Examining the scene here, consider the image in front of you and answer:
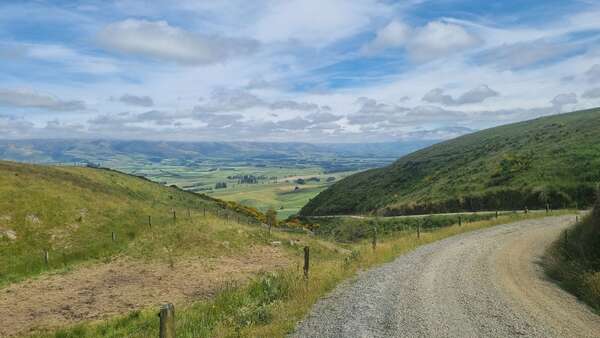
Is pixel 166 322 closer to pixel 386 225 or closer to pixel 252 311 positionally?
pixel 252 311

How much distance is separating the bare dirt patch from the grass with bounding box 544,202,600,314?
14468mm

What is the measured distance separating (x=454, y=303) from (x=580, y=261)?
8493mm

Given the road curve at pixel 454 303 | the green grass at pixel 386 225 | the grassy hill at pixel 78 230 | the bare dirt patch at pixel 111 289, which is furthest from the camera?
the green grass at pixel 386 225

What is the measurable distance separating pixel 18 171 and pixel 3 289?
25.0 metres

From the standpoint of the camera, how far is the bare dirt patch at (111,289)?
61.6ft

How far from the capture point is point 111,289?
23.3 metres

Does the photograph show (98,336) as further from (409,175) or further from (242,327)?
(409,175)

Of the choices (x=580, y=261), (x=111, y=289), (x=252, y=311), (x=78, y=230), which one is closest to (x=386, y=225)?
(x=580, y=261)

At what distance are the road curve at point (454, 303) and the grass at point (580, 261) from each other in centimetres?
53

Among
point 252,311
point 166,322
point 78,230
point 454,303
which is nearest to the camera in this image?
point 166,322

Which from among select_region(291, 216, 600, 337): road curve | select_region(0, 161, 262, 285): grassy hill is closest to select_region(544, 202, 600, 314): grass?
select_region(291, 216, 600, 337): road curve

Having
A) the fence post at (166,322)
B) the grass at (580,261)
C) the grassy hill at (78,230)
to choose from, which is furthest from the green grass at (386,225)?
the fence post at (166,322)

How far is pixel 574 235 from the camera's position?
71.2 feet

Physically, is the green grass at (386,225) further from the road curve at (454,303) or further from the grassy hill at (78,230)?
the road curve at (454,303)
